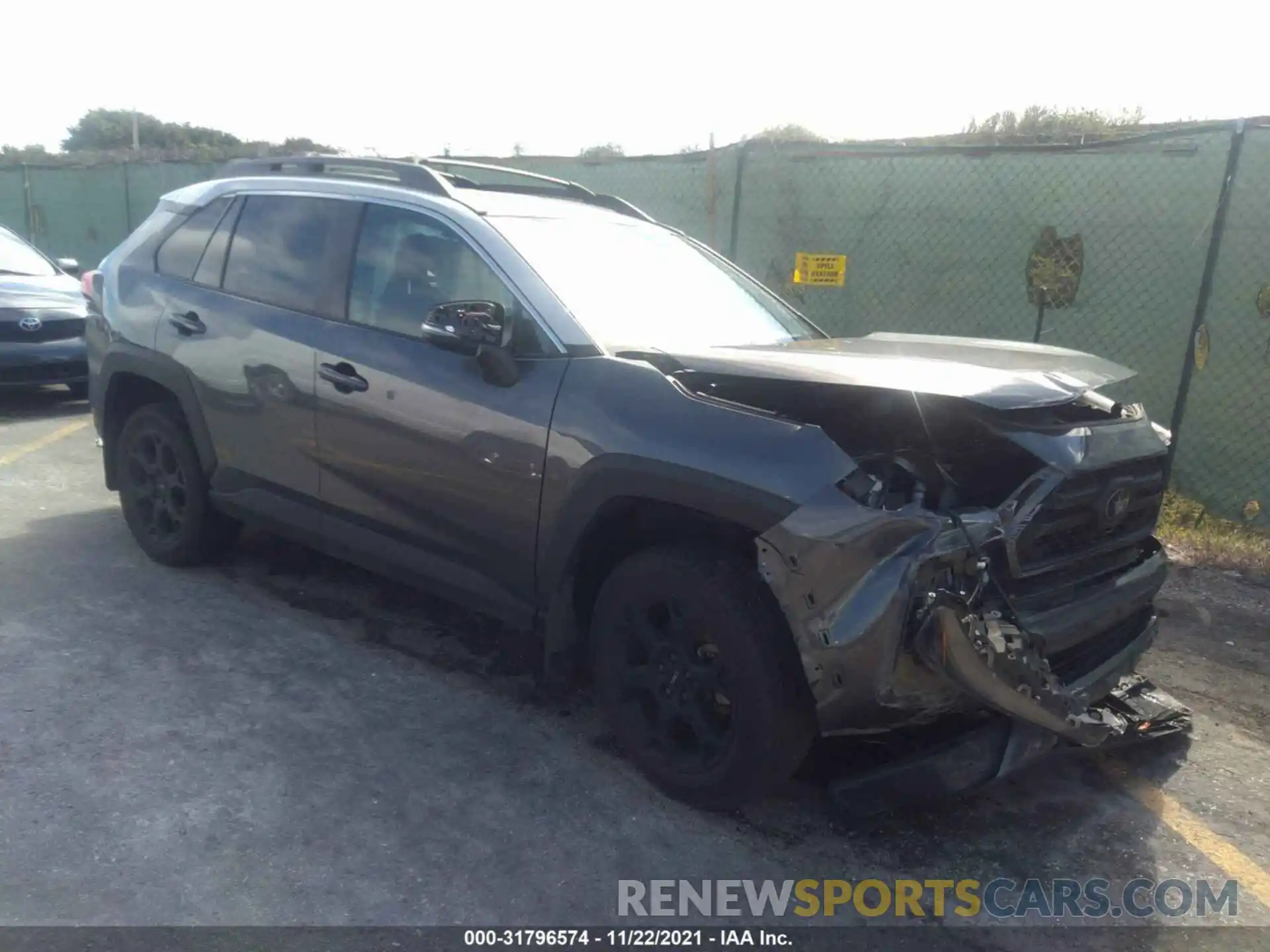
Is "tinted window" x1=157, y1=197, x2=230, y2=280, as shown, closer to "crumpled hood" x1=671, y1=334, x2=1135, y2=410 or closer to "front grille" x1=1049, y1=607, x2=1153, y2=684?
"crumpled hood" x1=671, y1=334, x2=1135, y2=410

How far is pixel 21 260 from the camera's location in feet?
31.3

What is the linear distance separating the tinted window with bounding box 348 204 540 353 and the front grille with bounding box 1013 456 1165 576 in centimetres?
185

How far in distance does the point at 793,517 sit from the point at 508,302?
1.42 metres

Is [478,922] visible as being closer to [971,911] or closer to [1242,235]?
[971,911]

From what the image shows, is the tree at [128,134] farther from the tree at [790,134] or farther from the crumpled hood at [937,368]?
the crumpled hood at [937,368]

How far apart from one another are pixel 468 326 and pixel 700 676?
1.39 metres

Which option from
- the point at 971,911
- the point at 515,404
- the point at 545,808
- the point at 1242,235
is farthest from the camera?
the point at 1242,235

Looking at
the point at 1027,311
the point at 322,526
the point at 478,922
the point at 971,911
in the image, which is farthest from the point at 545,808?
the point at 1027,311

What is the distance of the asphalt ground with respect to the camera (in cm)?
286

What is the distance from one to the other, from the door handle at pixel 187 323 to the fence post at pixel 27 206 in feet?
37.7

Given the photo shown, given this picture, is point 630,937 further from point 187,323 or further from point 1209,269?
point 1209,269

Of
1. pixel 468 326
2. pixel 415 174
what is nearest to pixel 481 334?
pixel 468 326

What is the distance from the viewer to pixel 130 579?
504 cm

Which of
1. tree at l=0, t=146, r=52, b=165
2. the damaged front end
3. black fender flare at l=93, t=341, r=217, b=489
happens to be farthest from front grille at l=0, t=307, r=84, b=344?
tree at l=0, t=146, r=52, b=165
